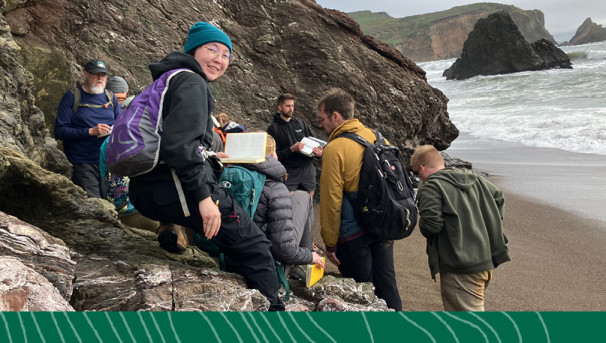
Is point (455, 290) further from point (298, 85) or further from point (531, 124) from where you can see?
point (531, 124)

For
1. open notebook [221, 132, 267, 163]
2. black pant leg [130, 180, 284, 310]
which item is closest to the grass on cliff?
open notebook [221, 132, 267, 163]

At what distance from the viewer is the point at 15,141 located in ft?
12.5

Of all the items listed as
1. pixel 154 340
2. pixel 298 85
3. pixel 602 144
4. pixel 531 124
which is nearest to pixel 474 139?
pixel 531 124

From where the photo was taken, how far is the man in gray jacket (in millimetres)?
3215

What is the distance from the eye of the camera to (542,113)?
20.6m

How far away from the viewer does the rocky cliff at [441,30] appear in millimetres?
134750

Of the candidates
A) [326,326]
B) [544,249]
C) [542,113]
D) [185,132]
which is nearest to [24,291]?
[185,132]

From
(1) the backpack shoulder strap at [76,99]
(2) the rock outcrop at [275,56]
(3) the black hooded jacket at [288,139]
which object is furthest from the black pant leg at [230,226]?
(2) the rock outcrop at [275,56]

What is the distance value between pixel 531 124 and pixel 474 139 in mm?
2523

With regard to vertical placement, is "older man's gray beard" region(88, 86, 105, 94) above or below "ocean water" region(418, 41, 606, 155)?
above

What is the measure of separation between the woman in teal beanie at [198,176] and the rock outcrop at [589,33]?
15423cm

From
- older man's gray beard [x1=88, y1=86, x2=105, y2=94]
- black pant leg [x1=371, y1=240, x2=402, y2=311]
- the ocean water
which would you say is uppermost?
older man's gray beard [x1=88, y1=86, x2=105, y2=94]

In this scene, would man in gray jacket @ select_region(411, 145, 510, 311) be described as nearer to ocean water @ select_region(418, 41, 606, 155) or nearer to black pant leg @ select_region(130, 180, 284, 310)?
black pant leg @ select_region(130, 180, 284, 310)

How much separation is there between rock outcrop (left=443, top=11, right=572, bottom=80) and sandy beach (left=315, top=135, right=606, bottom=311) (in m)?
43.2
